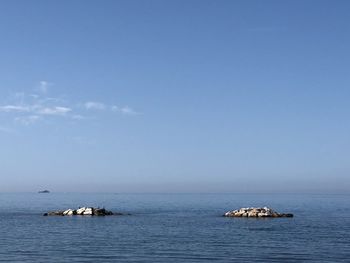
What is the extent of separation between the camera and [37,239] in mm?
75625

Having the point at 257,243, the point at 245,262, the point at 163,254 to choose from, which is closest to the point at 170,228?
the point at 257,243

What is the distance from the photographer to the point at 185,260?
5712cm

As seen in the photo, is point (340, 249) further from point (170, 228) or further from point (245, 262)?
point (170, 228)

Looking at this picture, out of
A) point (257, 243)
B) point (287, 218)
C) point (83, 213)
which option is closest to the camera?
point (257, 243)

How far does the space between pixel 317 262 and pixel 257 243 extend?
16.4m

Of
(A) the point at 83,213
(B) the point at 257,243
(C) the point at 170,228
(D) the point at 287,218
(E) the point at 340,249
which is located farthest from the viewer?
(A) the point at 83,213

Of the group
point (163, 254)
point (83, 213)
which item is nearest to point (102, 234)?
point (163, 254)

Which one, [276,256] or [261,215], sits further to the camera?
[261,215]

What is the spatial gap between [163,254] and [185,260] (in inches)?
194

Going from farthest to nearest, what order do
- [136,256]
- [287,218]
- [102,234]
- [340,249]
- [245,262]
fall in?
[287,218]
[102,234]
[340,249]
[136,256]
[245,262]

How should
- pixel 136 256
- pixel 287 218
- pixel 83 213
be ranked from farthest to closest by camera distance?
pixel 83 213 → pixel 287 218 → pixel 136 256

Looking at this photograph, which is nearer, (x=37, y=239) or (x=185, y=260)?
(x=185, y=260)

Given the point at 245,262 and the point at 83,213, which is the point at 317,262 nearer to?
the point at 245,262

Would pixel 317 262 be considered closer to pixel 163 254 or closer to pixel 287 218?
pixel 163 254
